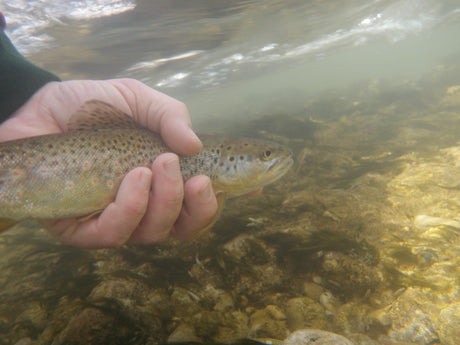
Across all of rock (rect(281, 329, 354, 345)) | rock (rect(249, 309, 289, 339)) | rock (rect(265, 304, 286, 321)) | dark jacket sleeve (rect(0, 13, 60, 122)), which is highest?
dark jacket sleeve (rect(0, 13, 60, 122))

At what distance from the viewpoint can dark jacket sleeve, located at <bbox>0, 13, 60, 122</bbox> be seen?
10.9 ft

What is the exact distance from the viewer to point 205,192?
283cm

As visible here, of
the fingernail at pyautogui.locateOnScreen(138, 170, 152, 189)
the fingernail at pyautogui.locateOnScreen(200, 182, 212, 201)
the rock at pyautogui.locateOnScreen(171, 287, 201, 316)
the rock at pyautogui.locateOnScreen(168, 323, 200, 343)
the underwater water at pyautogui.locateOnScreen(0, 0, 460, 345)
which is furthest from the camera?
the fingernail at pyautogui.locateOnScreen(200, 182, 212, 201)

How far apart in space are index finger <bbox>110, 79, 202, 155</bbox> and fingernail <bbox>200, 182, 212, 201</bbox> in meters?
0.52

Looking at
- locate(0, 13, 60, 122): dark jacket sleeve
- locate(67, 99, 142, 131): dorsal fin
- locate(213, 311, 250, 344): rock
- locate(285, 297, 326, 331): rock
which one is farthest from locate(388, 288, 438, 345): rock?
locate(0, 13, 60, 122): dark jacket sleeve

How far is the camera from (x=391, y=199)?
5.08 m

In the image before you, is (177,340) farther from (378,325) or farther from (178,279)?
(378,325)

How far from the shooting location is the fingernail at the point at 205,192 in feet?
9.21

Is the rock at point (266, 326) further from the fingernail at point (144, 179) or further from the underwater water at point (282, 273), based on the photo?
the fingernail at point (144, 179)

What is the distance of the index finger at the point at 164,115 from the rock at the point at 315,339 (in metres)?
2.28

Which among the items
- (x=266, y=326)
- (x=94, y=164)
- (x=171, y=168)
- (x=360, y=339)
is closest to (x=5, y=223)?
(x=94, y=164)

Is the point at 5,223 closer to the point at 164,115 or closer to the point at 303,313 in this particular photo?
the point at 164,115

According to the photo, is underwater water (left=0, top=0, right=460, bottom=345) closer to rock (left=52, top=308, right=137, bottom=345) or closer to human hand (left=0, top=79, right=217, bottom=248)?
rock (left=52, top=308, right=137, bottom=345)

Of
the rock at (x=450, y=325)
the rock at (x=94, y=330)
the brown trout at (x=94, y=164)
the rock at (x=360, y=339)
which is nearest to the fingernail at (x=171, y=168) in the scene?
the brown trout at (x=94, y=164)
